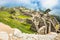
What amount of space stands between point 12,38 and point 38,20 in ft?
16.3

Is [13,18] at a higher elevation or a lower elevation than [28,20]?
higher

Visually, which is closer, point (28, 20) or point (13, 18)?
point (13, 18)

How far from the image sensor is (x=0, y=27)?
6664 mm

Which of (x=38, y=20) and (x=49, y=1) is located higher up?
(x=49, y=1)

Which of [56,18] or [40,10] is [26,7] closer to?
[40,10]

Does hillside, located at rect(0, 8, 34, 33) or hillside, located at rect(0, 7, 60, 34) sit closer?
hillside, located at rect(0, 7, 60, 34)

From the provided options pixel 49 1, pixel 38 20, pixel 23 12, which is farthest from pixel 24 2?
pixel 38 20

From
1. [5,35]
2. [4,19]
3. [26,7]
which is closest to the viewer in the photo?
[5,35]

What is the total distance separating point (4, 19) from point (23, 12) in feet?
11.7

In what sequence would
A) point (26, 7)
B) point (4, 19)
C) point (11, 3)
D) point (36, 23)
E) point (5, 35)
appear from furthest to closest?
point (26, 7) → point (11, 3) → point (36, 23) → point (4, 19) → point (5, 35)

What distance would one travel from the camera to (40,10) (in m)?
13.8

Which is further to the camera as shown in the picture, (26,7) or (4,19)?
(26,7)

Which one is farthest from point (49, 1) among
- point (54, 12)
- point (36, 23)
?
point (36, 23)

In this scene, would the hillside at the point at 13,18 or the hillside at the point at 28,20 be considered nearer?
the hillside at the point at 28,20
